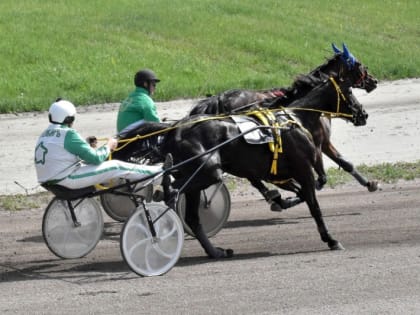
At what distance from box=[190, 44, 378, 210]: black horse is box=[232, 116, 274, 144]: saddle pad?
1.01m

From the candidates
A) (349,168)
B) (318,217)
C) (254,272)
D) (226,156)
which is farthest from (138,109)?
(349,168)

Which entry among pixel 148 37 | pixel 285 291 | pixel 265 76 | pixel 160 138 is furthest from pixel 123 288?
pixel 148 37

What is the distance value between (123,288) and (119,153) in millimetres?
2350

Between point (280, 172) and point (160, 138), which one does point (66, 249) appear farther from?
point (280, 172)

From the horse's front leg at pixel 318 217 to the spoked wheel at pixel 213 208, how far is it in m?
0.97

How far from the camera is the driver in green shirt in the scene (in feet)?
40.5

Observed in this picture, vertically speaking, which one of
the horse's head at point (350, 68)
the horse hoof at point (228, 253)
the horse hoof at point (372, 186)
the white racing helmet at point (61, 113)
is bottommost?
the horse hoof at point (372, 186)

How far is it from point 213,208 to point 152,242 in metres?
2.04

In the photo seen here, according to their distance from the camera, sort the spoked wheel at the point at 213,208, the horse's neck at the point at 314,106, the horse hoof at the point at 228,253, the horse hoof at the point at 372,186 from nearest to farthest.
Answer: the horse hoof at the point at 228,253
the spoked wheel at the point at 213,208
the horse's neck at the point at 314,106
the horse hoof at the point at 372,186

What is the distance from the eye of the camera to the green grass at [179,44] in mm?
23594

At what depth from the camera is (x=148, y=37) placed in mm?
27766

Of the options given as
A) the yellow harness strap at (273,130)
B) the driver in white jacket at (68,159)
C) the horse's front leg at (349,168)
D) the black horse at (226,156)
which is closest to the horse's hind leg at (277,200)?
the black horse at (226,156)

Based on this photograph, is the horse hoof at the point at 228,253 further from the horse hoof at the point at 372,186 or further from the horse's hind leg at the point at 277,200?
the horse hoof at the point at 372,186

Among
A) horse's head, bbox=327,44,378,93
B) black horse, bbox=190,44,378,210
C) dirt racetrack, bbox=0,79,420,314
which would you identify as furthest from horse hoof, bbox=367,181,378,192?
horse's head, bbox=327,44,378,93
